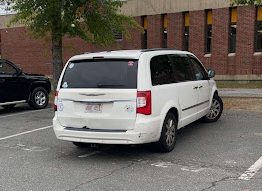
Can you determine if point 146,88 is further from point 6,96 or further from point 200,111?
point 6,96

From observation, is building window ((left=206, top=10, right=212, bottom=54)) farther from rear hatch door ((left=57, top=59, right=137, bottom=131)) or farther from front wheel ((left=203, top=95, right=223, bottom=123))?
rear hatch door ((left=57, top=59, right=137, bottom=131))

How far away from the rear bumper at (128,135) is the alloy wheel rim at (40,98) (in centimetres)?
716

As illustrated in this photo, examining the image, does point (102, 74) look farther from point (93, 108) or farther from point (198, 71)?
point (198, 71)

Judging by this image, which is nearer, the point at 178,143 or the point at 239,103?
the point at 178,143

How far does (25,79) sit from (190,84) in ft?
22.1

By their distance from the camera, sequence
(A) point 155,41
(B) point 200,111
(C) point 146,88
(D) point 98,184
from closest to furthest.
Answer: (D) point 98,184 → (C) point 146,88 → (B) point 200,111 → (A) point 155,41

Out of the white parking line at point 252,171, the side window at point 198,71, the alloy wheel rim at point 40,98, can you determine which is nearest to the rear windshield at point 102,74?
the white parking line at point 252,171

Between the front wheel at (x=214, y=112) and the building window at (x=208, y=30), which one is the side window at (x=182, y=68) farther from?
the building window at (x=208, y=30)

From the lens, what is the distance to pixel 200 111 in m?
8.79

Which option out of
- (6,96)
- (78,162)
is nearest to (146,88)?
(78,162)

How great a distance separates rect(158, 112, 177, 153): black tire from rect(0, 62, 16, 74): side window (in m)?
7.09

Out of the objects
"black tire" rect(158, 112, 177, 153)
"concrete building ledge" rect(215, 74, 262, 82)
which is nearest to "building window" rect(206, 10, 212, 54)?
"concrete building ledge" rect(215, 74, 262, 82)

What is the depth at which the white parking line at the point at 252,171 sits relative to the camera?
5758 millimetres

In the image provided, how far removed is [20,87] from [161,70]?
22.9 feet
